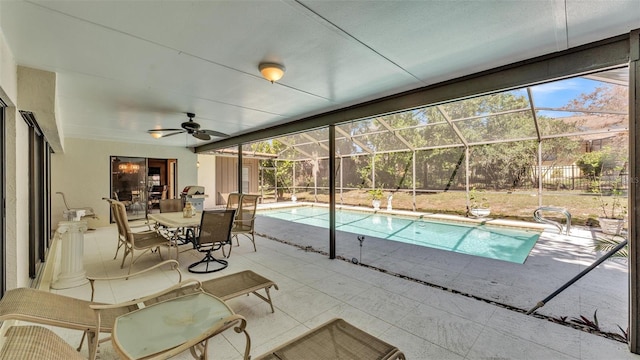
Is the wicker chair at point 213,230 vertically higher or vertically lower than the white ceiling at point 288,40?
lower

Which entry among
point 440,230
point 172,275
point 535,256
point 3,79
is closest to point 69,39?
point 3,79

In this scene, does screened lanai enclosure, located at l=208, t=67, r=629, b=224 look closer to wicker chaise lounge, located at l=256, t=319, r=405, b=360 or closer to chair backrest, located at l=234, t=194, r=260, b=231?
chair backrest, located at l=234, t=194, r=260, b=231

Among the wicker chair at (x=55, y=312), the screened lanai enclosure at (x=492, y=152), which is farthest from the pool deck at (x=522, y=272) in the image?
the wicker chair at (x=55, y=312)

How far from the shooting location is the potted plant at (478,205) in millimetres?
8680

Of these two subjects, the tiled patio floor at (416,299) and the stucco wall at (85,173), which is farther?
the stucco wall at (85,173)

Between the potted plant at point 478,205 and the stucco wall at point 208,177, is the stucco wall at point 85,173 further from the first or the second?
the potted plant at point 478,205

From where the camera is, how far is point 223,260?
4215mm

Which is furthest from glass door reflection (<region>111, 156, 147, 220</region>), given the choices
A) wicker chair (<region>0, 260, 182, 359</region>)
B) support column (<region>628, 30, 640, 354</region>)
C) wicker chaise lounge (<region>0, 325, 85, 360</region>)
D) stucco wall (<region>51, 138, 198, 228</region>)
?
support column (<region>628, 30, 640, 354</region>)

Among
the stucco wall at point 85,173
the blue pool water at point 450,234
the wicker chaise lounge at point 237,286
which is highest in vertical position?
the stucco wall at point 85,173

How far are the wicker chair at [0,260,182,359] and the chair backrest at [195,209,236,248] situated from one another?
1875 millimetres

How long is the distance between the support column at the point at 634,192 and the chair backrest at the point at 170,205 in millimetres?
6441

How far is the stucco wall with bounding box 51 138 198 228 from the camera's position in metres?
6.74

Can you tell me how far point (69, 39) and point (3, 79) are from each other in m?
0.55

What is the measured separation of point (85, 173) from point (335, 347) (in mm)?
8621
